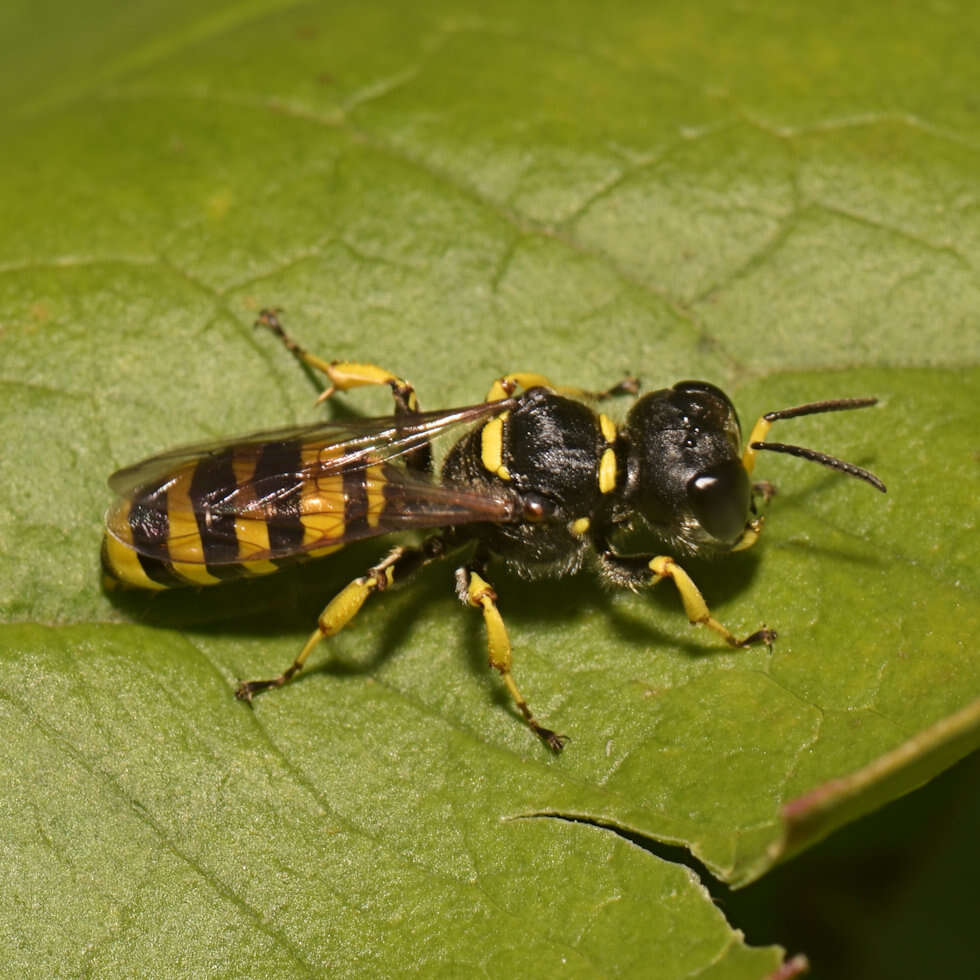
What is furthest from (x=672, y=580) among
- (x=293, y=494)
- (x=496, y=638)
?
(x=293, y=494)

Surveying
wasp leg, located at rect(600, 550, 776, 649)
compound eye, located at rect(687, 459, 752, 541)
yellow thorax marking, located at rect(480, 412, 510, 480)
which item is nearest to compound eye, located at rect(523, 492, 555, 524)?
yellow thorax marking, located at rect(480, 412, 510, 480)

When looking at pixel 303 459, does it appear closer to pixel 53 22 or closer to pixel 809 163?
pixel 809 163

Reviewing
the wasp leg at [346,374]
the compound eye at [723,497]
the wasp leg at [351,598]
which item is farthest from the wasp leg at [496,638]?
the compound eye at [723,497]

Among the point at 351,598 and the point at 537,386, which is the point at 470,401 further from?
the point at 351,598

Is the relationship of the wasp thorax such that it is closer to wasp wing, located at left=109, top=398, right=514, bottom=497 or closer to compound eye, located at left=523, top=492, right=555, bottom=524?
compound eye, located at left=523, top=492, right=555, bottom=524

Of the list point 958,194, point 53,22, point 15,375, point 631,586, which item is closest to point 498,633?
point 631,586

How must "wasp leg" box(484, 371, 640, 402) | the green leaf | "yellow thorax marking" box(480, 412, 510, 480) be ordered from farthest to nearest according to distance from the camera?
"wasp leg" box(484, 371, 640, 402) → "yellow thorax marking" box(480, 412, 510, 480) → the green leaf
